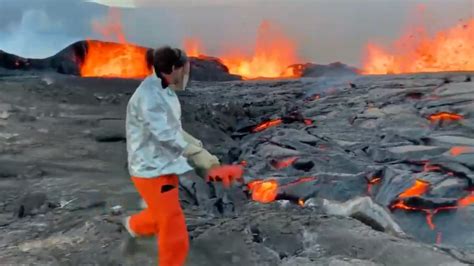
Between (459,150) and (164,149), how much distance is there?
242 inches

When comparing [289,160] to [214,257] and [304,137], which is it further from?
[214,257]

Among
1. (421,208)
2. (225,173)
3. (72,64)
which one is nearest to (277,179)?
(421,208)

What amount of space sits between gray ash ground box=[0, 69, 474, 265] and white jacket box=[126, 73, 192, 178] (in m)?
1.26

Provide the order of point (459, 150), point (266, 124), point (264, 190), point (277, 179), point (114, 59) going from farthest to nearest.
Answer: point (114, 59) < point (266, 124) < point (459, 150) < point (277, 179) < point (264, 190)

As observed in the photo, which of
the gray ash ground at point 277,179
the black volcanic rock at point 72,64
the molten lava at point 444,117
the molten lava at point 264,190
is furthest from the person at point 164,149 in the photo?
the black volcanic rock at point 72,64

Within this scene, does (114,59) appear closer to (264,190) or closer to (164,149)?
(264,190)

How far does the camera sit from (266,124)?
12.9 meters

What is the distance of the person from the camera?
140 inches

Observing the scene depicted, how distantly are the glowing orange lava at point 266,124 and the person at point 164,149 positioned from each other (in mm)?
8825

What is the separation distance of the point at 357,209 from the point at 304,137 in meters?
4.91

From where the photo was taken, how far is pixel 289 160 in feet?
30.6

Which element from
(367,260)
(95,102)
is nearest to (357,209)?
(367,260)

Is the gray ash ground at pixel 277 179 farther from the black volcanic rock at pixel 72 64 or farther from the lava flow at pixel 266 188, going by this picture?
the black volcanic rock at pixel 72 64

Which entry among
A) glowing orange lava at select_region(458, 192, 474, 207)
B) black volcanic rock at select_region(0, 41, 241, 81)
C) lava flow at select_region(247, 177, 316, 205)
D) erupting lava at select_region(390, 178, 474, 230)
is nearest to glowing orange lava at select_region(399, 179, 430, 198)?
erupting lava at select_region(390, 178, 474, 230)
